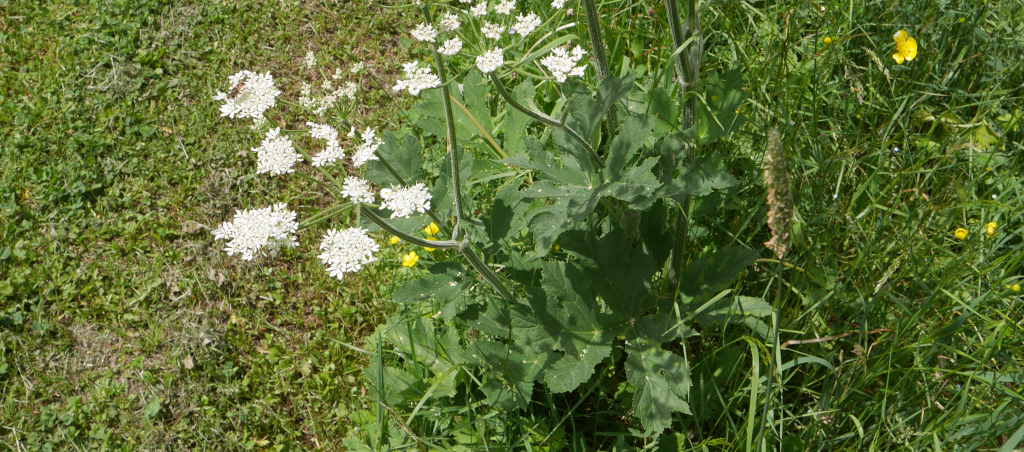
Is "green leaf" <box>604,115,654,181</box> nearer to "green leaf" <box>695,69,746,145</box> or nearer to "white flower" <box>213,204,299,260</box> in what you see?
"green leaf" <box>695,69,746,145</box>

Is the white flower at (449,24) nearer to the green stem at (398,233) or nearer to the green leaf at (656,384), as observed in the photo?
the green stem at (398,233)

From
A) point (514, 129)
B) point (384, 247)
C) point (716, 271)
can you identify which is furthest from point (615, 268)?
point (384, 247)

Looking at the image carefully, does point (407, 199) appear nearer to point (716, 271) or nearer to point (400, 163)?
point (400, 163)

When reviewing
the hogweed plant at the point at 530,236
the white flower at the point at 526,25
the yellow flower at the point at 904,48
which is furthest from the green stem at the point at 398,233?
the yellow flower at the point at 904,48

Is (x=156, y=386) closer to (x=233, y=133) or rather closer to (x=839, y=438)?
(x=233, y=133)

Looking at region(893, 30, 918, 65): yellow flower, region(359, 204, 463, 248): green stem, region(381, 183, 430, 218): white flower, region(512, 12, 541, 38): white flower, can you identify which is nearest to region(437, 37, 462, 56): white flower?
region(512, 12, 541, 38): white flower

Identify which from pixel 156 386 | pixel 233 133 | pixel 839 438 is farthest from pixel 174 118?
pixel 839 438

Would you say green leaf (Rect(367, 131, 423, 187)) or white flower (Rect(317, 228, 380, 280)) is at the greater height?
white flower (Rect(317, 228, 380, 280))
